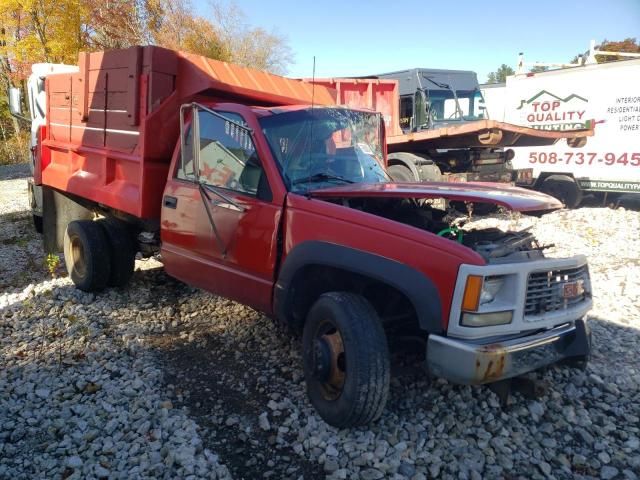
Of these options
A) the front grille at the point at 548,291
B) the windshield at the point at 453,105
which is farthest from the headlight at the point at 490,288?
the windshield at the point at 453,105

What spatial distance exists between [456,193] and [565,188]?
9027mm

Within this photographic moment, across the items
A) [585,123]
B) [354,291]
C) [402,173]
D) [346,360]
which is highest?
[585,123]

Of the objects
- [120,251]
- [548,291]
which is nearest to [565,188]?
[548,291]

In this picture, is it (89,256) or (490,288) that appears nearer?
(490,288)

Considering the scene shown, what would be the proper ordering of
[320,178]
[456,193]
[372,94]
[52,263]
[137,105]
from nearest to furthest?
[456,193] < [320,178] < [137,105] < [52,263] < [372,94]

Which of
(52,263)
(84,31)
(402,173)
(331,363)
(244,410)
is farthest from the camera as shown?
(84,31)

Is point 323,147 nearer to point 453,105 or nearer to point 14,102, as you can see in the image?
point 14,102

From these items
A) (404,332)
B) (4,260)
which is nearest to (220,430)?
(404,332)

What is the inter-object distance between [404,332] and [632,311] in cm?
307

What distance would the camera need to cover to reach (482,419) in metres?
3.53

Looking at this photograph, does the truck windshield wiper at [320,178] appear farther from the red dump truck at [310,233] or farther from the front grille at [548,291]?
the front grille at [548,291]

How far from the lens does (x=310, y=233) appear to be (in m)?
3.57

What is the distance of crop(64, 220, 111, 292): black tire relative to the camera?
5.60 meters

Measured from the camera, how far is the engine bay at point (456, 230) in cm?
317
